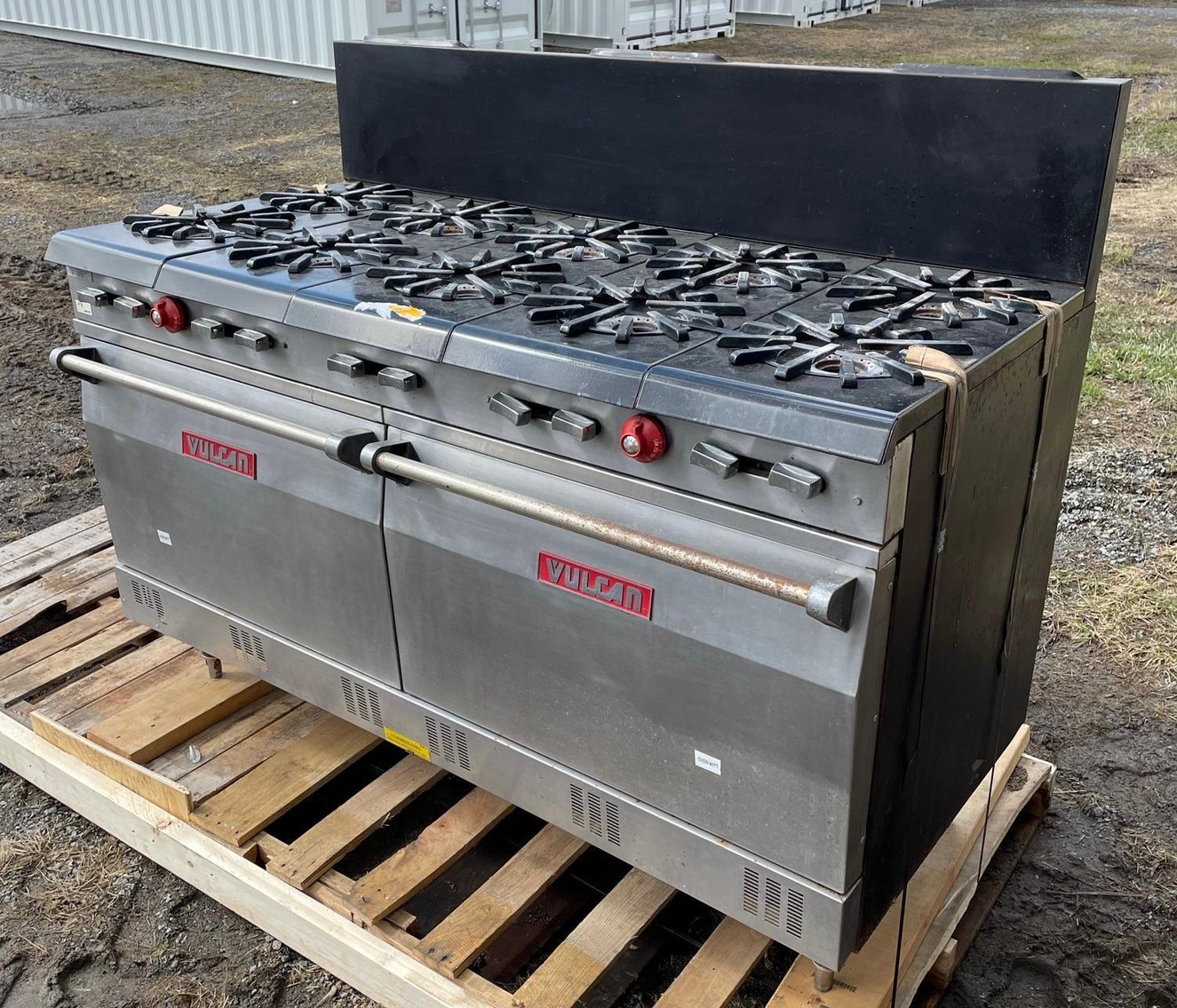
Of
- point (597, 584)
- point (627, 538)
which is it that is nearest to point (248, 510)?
point (597, 584)

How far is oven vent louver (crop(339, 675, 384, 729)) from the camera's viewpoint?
7.88 feet

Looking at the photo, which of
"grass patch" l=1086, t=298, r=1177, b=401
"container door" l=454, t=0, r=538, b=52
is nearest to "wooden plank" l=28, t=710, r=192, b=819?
"grass patch" l=1086, t=298, r=1177, b=401

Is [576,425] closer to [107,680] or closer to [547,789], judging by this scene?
[547,789]

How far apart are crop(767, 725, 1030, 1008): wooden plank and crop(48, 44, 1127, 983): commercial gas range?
0.38ft

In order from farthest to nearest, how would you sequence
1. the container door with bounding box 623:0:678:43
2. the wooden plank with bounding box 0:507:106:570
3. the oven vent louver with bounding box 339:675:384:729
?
1. the container door with bounding box 623:0:678:43
2. the wooden plank with bounding box 0:507:106:570
3. the oven vent louver with bounding box 339:675:384:729

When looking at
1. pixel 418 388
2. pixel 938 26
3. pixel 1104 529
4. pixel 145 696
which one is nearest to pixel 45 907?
pixel 145 696

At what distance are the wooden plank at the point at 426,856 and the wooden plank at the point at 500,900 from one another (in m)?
0.09

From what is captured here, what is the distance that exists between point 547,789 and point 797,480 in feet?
3.02

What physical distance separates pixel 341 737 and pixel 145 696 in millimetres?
528

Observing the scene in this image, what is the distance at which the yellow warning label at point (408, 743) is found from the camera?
2363 mm

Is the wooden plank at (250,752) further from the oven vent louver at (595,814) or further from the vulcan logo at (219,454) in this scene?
the oven vent louver at (595,814)

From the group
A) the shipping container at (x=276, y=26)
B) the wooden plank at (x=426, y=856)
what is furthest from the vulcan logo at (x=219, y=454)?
the shipping container at (x=276, y=26)

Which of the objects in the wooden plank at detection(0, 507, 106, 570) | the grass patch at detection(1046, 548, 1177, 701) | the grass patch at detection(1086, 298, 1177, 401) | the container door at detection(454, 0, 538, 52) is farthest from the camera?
the container door at detection(454, 0, 538, 52)

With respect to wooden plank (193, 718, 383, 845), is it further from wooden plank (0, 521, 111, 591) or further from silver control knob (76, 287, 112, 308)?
wooden plank (0, 521, 111, 591)
